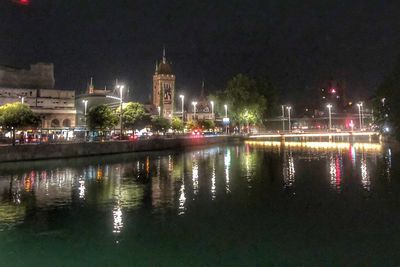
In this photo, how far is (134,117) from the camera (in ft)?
297

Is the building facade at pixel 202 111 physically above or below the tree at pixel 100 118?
above

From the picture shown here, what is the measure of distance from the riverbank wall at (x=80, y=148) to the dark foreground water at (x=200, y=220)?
13283 mm

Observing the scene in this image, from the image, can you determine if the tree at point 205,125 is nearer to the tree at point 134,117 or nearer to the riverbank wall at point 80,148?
the tree at point 134,117

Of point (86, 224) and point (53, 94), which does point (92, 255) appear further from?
point (53, 94)

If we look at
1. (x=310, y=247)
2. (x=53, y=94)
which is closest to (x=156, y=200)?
(x=310, y=247)

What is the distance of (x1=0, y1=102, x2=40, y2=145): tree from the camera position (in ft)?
193

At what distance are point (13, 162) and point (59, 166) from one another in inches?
252

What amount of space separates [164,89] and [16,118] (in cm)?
12178

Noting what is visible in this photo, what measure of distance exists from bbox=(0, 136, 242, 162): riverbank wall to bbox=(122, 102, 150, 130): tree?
11055 mm

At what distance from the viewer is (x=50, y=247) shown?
1681 cm

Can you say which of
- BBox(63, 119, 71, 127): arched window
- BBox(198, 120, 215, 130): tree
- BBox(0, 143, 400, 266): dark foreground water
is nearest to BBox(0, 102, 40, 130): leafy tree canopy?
BBox(0, 143, 400, 266): dark foreground water

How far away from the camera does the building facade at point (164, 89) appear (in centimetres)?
17575

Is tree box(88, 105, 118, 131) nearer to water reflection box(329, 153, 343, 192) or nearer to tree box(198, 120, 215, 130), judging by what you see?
water reflection box(329, 153, 343, 192)

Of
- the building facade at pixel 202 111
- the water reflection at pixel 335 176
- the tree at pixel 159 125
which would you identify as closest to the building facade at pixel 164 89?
the building facade at pixel 202 111
